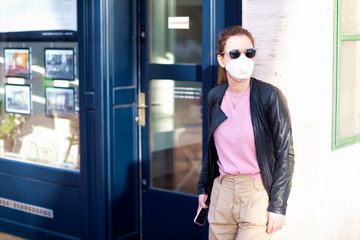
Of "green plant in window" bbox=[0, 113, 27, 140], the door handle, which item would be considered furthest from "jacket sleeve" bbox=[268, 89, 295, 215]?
"green plant in window" bbox=[0, 113, 27, 140]

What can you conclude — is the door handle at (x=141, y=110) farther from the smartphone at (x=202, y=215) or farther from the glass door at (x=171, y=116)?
the smartphone at (x=202, y=215)

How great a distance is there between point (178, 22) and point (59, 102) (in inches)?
57.3

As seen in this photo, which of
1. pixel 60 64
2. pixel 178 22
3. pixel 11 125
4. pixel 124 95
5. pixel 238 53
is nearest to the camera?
pixel 238 53

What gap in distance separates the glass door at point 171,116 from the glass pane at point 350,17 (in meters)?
1.10

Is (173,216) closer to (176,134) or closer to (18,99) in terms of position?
(176,134)

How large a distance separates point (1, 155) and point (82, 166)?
1.40 m

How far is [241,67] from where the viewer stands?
3.61 metres

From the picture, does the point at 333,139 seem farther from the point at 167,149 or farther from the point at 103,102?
the point at 103,102

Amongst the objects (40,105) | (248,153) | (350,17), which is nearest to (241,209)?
(248,153)

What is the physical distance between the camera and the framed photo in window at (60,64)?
5871mm

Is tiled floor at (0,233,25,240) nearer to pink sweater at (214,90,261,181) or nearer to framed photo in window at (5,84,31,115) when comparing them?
framed photo in window at (5,84,31,115)

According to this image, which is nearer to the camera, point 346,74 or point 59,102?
point 346,74

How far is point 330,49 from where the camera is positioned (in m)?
4.31

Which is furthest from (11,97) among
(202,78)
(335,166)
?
(335,166)
